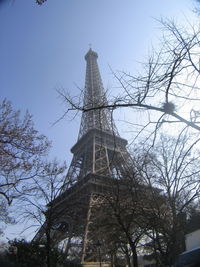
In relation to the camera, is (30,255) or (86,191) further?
(86,191)

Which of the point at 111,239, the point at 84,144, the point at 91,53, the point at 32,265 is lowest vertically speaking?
the point at 32,265

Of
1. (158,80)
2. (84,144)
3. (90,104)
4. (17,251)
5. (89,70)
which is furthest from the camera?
(89,70)

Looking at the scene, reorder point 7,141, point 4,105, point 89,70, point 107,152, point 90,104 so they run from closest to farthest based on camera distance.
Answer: point 90,104, point 7,141, point 4,105, point 107,152, point 89,70

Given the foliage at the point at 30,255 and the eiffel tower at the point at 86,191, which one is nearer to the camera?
the eiffel tower at the point at 86,191

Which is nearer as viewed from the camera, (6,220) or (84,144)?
(6,220)

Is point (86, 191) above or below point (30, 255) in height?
above

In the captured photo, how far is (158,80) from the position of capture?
505cm

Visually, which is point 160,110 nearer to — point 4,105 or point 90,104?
point 90,104

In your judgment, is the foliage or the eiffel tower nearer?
the eiffel tower

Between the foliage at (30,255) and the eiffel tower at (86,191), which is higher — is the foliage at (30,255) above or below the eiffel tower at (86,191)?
below

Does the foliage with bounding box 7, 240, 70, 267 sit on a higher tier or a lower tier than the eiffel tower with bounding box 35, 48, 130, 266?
lower

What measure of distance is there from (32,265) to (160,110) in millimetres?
17724

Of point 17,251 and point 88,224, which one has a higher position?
point 88,224

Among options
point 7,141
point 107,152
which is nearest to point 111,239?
Result: point 7,141
